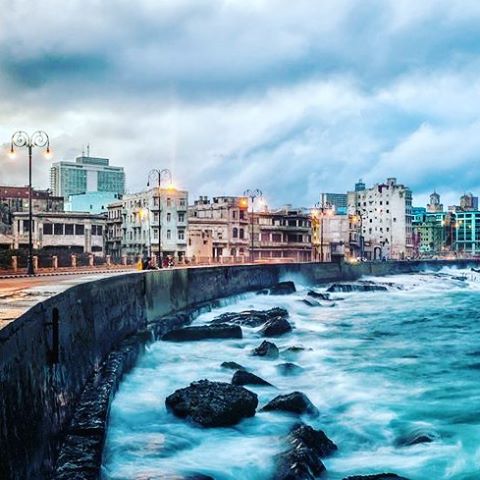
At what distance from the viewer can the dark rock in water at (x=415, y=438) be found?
13516 mm

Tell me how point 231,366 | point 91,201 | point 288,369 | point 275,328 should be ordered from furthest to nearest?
point 91,201
point 275,328
point 288,369
point 231,366

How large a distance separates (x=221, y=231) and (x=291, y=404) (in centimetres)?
7159

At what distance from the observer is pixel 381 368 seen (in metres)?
22.2

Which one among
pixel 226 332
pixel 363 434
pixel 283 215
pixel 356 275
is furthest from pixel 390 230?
pixel 363 434

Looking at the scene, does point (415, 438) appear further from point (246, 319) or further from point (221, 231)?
point (221, 231)

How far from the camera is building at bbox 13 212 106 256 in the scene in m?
67.3

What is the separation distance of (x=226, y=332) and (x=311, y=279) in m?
38.4

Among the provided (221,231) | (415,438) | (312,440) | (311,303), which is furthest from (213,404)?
(221,231)

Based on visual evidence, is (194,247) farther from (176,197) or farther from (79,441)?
(79,441)

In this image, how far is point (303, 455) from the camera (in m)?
11.1

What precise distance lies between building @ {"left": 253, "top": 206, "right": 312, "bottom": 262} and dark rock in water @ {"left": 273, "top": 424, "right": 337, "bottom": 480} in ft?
257

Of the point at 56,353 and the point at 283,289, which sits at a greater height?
the point at 56,353

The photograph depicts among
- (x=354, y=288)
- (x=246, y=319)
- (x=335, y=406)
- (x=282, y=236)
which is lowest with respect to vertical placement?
(x=335, y=406)

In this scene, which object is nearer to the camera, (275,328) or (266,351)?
(266,351)
